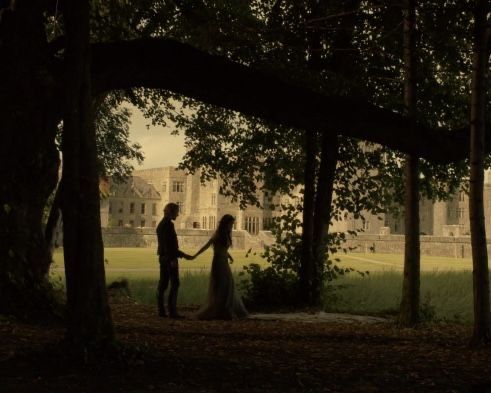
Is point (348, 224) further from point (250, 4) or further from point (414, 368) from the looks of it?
point (414, 368)

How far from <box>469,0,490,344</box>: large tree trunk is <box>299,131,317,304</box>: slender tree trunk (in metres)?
5.11

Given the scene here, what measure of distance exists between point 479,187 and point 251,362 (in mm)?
3521

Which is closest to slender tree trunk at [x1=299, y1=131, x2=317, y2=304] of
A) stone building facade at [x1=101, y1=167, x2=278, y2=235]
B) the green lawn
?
the green lawn

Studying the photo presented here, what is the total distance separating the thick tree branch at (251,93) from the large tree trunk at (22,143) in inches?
30.5

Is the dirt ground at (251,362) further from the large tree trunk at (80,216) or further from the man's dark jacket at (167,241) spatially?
the man's dark jacket at (167,241)

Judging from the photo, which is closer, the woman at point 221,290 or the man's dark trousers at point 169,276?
the man's dark trousers at point 169,276

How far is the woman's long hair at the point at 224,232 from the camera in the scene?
10.8 m

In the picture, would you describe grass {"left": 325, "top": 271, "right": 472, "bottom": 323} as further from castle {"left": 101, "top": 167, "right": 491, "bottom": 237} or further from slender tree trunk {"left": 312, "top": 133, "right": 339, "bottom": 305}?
castle {"left": 101, "top": 167, "right": 491, "bottom": 237}

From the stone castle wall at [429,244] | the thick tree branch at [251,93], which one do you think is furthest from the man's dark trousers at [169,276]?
the stone castle wall at [429,244]

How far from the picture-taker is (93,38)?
1322cm

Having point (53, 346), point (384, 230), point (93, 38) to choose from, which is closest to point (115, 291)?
point (93, 38)

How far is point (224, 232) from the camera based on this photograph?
11.0 m

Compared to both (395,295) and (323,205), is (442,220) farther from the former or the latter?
(323,205)

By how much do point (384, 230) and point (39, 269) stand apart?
58027 mm
